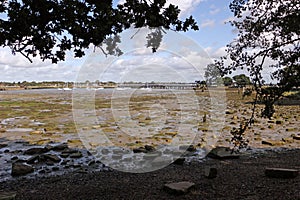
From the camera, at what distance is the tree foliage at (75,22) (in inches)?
193

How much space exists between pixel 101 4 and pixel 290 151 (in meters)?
9.15

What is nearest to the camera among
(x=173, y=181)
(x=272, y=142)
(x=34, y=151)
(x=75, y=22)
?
(x=75, y=22)

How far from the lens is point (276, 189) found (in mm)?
6367

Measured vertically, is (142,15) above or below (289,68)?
above

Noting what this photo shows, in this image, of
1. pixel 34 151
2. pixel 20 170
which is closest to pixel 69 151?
pixel 34 151

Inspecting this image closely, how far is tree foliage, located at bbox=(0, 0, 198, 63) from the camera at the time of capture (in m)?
4.89

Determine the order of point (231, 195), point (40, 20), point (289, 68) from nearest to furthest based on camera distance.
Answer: point (40, 20) < point (289, 68) < point (231, 195)

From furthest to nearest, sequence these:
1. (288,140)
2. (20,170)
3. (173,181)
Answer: (288,140)
(20,170)
(173,181)

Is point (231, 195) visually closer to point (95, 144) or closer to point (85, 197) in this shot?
point (85, 197)

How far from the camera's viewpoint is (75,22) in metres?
5.05

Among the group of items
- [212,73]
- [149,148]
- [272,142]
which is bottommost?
[149,148]

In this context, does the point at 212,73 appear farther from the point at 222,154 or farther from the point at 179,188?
the point at 222,154

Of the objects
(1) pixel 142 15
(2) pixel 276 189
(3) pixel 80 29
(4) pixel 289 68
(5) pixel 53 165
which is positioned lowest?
(5) pixel 53 165

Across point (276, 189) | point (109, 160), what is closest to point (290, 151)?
point (276, 189)
